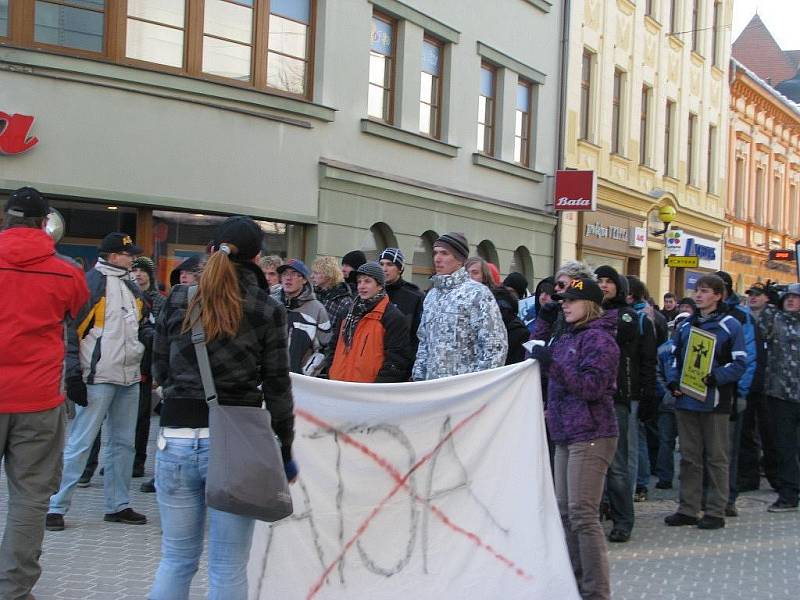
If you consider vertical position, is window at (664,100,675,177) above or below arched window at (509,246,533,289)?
above

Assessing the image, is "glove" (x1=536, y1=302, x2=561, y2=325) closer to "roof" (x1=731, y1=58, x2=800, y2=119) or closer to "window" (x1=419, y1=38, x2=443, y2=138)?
"window" (x1=419, y1=38, x2=443, y2=138)

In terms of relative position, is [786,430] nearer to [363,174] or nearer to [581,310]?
[581,310]

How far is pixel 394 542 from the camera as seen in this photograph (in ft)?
17.6

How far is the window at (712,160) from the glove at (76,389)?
29.2m

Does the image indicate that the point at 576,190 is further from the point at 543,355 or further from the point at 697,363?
the point at 543,355

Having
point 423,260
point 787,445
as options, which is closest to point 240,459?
point 787,445

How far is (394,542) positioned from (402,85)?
41.0 ft

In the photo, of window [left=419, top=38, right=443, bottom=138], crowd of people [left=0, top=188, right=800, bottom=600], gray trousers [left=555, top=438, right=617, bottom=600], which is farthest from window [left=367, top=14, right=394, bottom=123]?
gray trousers [left=555, top=438, right=617, bottom=600]

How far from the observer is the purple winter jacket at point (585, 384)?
5480 mm

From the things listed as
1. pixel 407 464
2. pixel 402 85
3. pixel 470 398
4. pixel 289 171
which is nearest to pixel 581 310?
pixel 470 398

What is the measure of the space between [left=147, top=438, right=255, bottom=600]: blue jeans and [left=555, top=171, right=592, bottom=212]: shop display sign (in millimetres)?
18148

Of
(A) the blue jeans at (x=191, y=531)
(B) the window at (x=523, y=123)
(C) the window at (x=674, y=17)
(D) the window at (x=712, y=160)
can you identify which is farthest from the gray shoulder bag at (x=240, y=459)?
(D) the window at (x=712, y=160)

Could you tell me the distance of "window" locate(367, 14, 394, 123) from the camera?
16.4 meters

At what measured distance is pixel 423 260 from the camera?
18016mm
